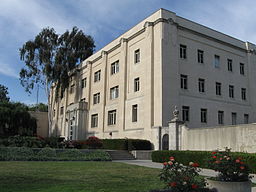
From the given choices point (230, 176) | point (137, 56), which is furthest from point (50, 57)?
point (230, 176)

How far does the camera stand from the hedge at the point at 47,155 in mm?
18391

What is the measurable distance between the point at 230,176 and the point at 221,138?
1118cm

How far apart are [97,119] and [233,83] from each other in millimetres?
17085

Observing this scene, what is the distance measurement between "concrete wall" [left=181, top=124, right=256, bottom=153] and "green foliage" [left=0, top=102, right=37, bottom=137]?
89.5 ft

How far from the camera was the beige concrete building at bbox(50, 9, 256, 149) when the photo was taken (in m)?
25.9

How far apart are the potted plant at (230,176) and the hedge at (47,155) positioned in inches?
547

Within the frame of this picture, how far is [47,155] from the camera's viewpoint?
1934 centimetres

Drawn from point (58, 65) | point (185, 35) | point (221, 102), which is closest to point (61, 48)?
point (58, 65)

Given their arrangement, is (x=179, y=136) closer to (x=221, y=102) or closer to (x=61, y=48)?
(x=221, y=102)

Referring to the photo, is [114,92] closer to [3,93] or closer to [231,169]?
[231,169]

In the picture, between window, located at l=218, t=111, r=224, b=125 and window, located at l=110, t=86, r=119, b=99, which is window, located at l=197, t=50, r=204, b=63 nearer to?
window, located at l=218, t=111, r=224, b=125

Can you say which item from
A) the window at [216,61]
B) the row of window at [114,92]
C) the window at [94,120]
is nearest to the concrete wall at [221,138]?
the row of window at [114,92]

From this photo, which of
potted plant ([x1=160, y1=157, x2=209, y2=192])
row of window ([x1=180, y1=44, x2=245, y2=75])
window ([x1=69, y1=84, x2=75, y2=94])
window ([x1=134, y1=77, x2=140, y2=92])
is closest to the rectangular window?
row of window ([x1=180, y1=44, x2=245, y2=75])

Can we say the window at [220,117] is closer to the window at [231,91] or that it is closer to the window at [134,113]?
the window at [231,91]
